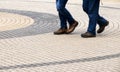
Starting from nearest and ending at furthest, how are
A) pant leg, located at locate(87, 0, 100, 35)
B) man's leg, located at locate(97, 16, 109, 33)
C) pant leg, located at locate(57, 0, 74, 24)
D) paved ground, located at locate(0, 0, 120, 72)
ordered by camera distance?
paved ground, located at locate(0, 0, 120, 72)
pant leg, located at locate(87, 0, 100, 35)
pant leg, located at locate(57, 0, 74, 24)
man's leg, located at locate(97, 16, 109, 33)

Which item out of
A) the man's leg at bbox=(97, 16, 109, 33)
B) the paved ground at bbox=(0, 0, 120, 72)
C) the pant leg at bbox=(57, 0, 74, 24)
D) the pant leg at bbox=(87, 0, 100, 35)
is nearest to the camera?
the paved ground at bbox=(0, 0, 120, 72)

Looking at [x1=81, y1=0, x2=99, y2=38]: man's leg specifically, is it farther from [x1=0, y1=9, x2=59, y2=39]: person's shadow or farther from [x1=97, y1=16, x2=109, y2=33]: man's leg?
[x1=0, y1=9, x2=59, y2=39]: person's shadow

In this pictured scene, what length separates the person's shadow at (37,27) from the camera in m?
9.65

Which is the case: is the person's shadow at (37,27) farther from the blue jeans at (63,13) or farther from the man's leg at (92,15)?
the man's leg at (92,15)

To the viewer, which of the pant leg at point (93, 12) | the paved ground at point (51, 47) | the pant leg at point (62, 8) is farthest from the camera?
the pant leg at point (62, 8)

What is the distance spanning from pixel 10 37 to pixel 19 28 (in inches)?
46.0

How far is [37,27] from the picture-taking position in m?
10.6

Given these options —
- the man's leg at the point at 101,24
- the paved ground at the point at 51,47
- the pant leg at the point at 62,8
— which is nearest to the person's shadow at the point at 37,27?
the paved ground at the point at 51,47

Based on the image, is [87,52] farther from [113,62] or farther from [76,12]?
[76,12]

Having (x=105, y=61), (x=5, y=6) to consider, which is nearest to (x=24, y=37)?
(x=105, y=61)

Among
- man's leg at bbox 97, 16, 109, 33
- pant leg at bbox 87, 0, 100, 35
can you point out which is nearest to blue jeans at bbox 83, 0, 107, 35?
pant leg at bbox 87, 0, 100, 35

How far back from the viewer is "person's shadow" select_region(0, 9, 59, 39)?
9.65m

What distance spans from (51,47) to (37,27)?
2.39m

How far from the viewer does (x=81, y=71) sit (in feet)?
21.4
